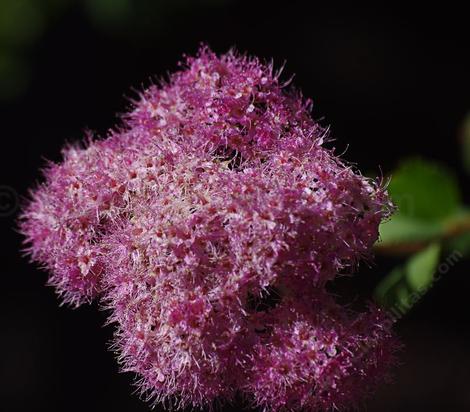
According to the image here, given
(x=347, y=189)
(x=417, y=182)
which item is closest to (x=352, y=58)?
(x=417, y=182)

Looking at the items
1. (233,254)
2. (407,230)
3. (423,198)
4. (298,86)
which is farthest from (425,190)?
(298,86)

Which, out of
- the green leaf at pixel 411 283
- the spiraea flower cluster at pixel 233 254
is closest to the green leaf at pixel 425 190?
the green leaf at pixel 411 283

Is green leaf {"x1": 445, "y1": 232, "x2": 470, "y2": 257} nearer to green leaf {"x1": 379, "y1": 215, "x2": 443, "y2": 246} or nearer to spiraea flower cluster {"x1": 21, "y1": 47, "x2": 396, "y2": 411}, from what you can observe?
green leaf {"x1": 379, "y1": 215, "x2": 443, "y2": 246}

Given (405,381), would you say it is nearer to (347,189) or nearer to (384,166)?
(384,166)

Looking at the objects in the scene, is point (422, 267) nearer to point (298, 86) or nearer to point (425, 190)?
point (425, 190)

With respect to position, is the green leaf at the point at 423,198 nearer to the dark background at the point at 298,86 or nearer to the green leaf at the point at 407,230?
the green leaf at the point at 407,230
